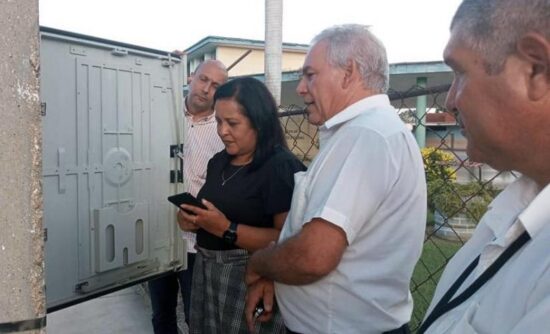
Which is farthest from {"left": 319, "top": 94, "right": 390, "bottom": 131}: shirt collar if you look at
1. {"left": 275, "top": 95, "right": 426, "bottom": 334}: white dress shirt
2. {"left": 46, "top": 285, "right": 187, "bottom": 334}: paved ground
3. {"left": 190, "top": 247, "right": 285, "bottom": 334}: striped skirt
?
{"left": 46, "top": 285, "right": 187, "bottom": 334}: paved ground

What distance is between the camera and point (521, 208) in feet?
3.49

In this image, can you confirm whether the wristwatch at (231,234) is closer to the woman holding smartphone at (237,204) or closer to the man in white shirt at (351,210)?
the woman holding smartphone at (237,204)

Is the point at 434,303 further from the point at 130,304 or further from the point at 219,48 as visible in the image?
the point at 219,48

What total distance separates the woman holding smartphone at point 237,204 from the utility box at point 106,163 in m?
0.56

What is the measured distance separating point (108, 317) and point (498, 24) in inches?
173

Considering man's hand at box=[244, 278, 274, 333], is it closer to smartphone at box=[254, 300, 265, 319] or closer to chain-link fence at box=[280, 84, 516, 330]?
smartphone at box=[254, 300, 265, 319]

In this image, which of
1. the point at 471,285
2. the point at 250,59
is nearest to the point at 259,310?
the point at 471,285

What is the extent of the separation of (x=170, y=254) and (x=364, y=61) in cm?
201

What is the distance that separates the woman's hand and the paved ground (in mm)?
2281

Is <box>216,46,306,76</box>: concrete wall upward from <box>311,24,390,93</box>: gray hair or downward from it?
upward

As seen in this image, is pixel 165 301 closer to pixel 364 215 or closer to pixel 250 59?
pixel 364 215

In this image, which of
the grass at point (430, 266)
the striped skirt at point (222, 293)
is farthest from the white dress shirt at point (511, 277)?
the grass at point (430, 266)

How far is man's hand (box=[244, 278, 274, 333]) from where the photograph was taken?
190 cm

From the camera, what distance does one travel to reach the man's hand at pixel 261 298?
74.7 inches
